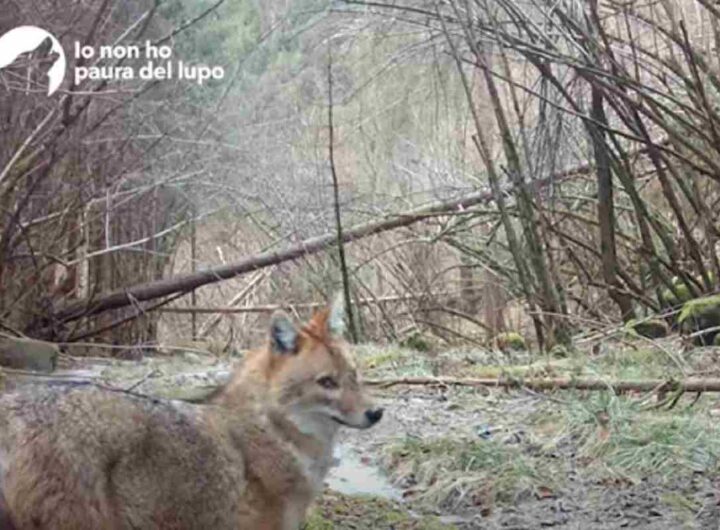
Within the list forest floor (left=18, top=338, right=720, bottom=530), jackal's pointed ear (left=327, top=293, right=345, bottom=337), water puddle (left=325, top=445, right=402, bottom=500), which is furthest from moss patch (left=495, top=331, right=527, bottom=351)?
jackal's pointed ear (left=327, top=293, right=345, bottom=337)

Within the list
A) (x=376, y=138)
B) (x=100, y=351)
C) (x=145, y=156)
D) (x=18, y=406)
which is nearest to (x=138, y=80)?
(x=145, y=156)

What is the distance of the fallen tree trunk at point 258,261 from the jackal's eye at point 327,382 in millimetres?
4410

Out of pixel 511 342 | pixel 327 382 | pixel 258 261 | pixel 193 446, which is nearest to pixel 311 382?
pixel 327 382

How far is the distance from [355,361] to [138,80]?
3.26 meters

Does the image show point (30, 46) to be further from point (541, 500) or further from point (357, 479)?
point (541, 500)

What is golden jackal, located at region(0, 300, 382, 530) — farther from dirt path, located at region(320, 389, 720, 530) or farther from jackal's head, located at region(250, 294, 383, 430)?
dirt path, located at region(320, 389, 720, 530)

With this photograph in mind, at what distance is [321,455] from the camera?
3.06 meters

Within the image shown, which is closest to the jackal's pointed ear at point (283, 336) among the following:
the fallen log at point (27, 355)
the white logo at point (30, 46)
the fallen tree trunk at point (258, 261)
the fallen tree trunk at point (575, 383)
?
the fallen tree trunk at point (575, 383)

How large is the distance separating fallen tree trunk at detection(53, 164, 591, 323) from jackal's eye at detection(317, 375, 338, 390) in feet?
14.5

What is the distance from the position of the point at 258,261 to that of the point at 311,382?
4.97m

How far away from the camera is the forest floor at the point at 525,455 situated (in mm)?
3488

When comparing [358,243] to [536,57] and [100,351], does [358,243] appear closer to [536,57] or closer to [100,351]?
[100,351]

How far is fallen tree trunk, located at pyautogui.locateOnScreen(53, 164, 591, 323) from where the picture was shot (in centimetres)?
741

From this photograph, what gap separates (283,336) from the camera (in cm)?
307
